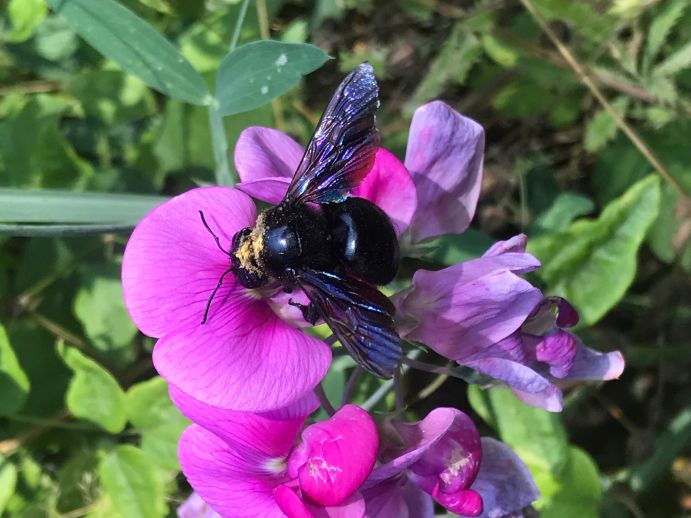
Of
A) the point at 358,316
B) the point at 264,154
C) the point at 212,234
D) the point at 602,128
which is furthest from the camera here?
the point at 602,128

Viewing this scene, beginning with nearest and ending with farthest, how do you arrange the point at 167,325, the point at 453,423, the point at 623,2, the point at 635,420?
the point at 167,325 → the point at 453,423 → the point at 623,2 → the point at 635,420

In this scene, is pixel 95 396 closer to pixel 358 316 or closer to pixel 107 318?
pixel 107 318

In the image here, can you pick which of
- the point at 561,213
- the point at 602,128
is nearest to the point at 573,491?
the point at 561,213

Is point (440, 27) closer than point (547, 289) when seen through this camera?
No

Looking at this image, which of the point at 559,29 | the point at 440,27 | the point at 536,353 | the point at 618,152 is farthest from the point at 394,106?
the point at 536,353

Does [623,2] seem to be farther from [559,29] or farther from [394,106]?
[394,106]

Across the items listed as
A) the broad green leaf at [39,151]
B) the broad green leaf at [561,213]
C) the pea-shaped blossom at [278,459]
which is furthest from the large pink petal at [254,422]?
the broad green leaf at [39,151]

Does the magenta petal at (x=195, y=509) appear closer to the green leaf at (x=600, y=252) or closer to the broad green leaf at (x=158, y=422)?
the broad green leaf at (x=158, y=422)

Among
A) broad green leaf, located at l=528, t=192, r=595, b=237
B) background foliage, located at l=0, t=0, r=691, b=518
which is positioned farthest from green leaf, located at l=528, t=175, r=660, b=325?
broad green leaf, located at l=528, t=192, r=595, b=237
